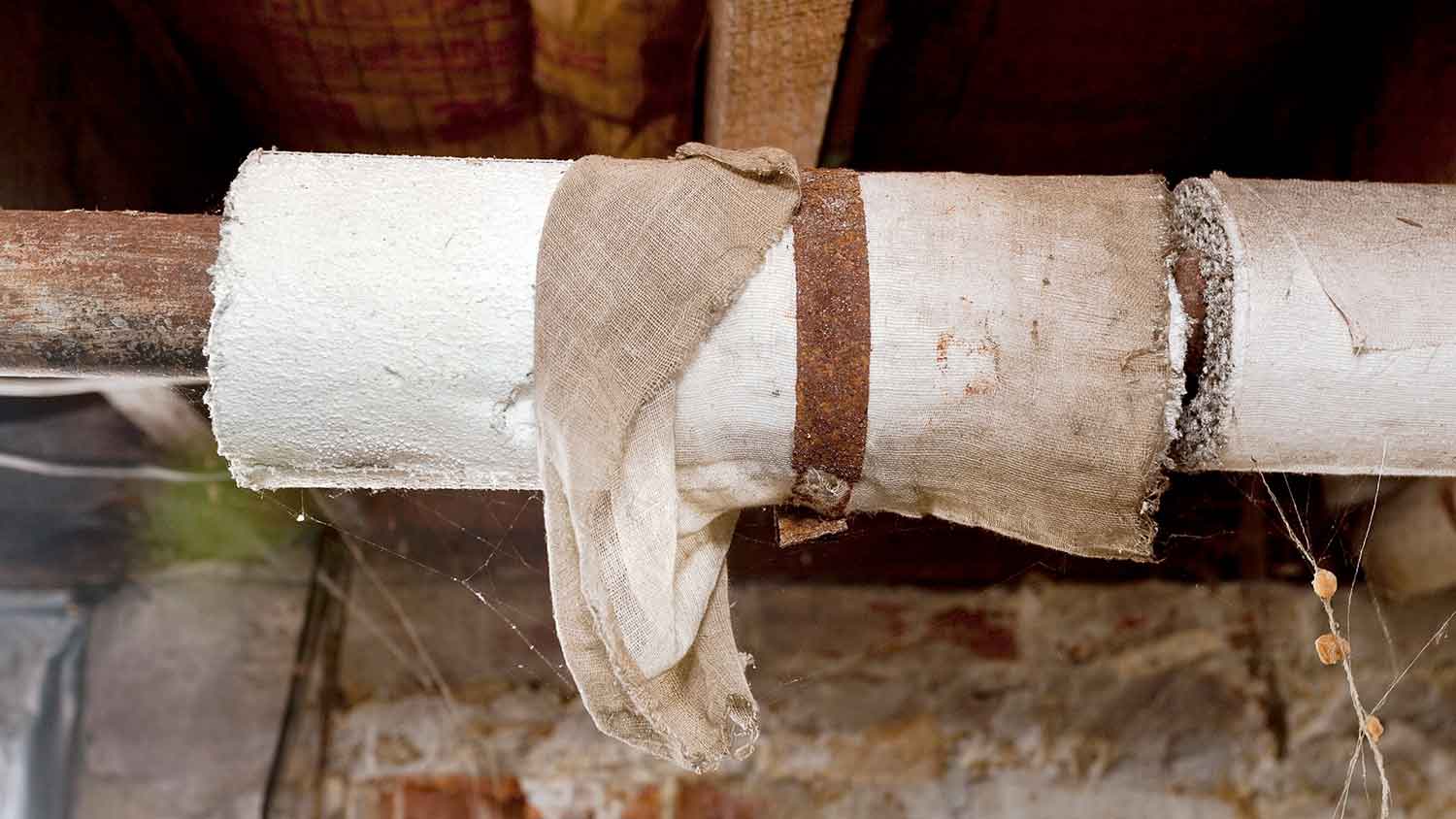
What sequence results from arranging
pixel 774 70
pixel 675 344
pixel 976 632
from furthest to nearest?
pixel 976 632
pixel 774 70
pixel 675 344

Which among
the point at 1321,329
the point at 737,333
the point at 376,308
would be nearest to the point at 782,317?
the point at 737,333

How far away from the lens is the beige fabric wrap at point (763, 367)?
0.73 meters

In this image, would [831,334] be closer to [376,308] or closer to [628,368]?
[628,368]

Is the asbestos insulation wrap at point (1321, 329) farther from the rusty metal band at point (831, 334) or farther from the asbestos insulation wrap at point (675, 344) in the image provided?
the rusty metal band at point (831, 334)

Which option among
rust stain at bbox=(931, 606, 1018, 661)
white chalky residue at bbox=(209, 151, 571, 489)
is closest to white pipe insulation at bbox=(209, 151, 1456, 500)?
white chalky residue at bbox=(209, 151, 571, 489)

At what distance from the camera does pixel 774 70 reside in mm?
1118

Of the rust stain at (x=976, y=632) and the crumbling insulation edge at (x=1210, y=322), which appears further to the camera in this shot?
the rust stain at (x=976, y=632)

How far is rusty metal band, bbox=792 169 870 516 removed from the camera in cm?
74

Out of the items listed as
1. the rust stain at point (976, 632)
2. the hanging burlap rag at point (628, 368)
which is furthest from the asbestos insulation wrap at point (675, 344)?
the rust stain at point (976, 632)

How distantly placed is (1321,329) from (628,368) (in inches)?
22.9

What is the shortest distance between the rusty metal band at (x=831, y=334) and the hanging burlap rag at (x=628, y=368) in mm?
32

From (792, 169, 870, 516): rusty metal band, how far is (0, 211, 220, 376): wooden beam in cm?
50

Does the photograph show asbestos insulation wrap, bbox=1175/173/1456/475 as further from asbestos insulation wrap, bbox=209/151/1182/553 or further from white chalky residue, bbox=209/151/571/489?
white chalky residue, bbox=209/151/571/489

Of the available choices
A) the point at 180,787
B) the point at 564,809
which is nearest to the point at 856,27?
the point at 564,809
